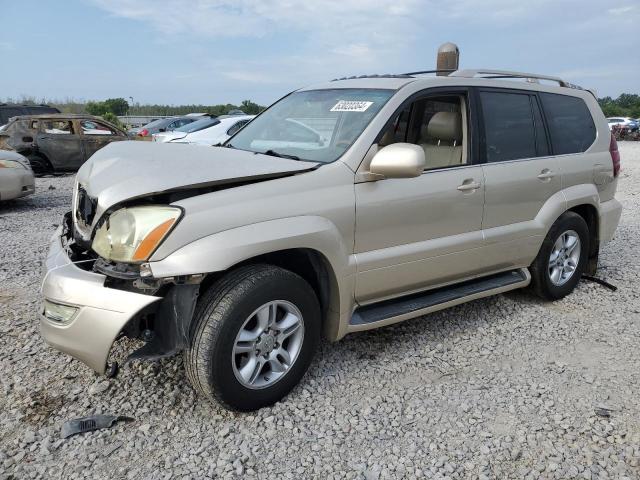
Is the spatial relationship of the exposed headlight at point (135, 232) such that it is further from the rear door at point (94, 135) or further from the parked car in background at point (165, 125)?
the parked car in background at point (165, 125)

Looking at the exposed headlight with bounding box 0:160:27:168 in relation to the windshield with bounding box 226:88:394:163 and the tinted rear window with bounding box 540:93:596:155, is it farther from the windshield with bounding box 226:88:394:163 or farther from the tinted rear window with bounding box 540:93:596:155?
the tinted rear window with bounding box 540:93:596:155

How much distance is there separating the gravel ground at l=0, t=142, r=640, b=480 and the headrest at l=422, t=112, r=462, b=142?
1.41m

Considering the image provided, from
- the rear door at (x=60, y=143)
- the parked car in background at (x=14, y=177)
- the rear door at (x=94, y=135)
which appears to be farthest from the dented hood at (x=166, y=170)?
the rear door at (x=94, y=135)

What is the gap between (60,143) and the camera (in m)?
A: 12.4

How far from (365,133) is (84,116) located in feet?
38.4

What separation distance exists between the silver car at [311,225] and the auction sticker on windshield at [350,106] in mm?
11

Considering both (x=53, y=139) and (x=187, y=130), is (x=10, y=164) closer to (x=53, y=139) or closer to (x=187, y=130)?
(x=187, y=130)

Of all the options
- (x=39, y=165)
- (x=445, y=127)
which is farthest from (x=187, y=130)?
(x=445, y=127)

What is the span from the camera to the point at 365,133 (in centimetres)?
315

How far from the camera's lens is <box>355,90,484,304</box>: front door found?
10.2 ft

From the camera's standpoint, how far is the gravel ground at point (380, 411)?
247 centimetres

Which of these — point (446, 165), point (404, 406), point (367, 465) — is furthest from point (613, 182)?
point (367, 465)

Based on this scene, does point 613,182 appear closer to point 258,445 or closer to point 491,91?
point 491,91

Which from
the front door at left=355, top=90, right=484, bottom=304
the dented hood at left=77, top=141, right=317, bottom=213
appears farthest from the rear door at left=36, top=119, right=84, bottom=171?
the front door at left=355, top=90, right=484, bottom=304
